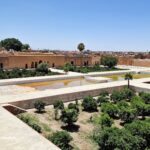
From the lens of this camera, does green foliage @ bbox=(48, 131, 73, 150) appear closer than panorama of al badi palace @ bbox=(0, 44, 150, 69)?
Yes

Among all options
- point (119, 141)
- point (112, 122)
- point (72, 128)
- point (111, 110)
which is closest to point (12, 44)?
point (111, 110)

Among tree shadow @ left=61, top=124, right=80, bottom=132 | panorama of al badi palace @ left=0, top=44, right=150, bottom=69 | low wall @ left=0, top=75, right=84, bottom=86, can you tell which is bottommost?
tree shadow @ left=61, top=124, right=80, bottom=132

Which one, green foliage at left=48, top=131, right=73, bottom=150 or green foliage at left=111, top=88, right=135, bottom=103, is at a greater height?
green foliage at left=111, top=88, right=135, bottom=103

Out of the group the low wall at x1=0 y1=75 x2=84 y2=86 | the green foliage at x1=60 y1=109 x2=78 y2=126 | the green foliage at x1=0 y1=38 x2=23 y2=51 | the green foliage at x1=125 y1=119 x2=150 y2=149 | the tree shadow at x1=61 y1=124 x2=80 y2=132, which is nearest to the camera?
the green foliage at x1=125 y1=119 x2=150 y2=149

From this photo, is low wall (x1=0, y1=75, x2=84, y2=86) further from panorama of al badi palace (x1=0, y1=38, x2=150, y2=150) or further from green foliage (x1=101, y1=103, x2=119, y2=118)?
green foliage (x1=101, y1=103, x2=119, y2=118)

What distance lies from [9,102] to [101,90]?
7.94m

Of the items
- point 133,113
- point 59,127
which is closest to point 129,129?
point 133,113

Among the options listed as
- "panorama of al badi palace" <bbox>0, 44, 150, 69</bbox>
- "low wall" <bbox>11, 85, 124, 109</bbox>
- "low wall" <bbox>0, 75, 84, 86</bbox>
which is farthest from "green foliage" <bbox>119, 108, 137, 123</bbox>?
"panorama of al badi palace" <bbox>0, 44, 150, 69</bbox>

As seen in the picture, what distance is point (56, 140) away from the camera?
38.9ft

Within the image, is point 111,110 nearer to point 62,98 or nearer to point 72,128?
point 72,128

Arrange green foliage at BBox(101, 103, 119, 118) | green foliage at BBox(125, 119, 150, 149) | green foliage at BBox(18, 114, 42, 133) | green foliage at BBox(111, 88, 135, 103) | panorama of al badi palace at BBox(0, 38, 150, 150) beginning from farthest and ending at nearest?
green foliage at BBox(111, 88, 135, 103) → green foliage at BBox(101, 103, 119, 118) → green foliage at BBox(18, 114, 42, 133) → green foliage at BBox(125, 119, 150, 149) → panorama of al badi palace at BBox(0, 38, 150, 150)

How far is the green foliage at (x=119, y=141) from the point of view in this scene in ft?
36.9

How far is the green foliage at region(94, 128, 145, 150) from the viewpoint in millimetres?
11237

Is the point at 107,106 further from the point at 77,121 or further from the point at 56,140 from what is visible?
the point at 56,140
